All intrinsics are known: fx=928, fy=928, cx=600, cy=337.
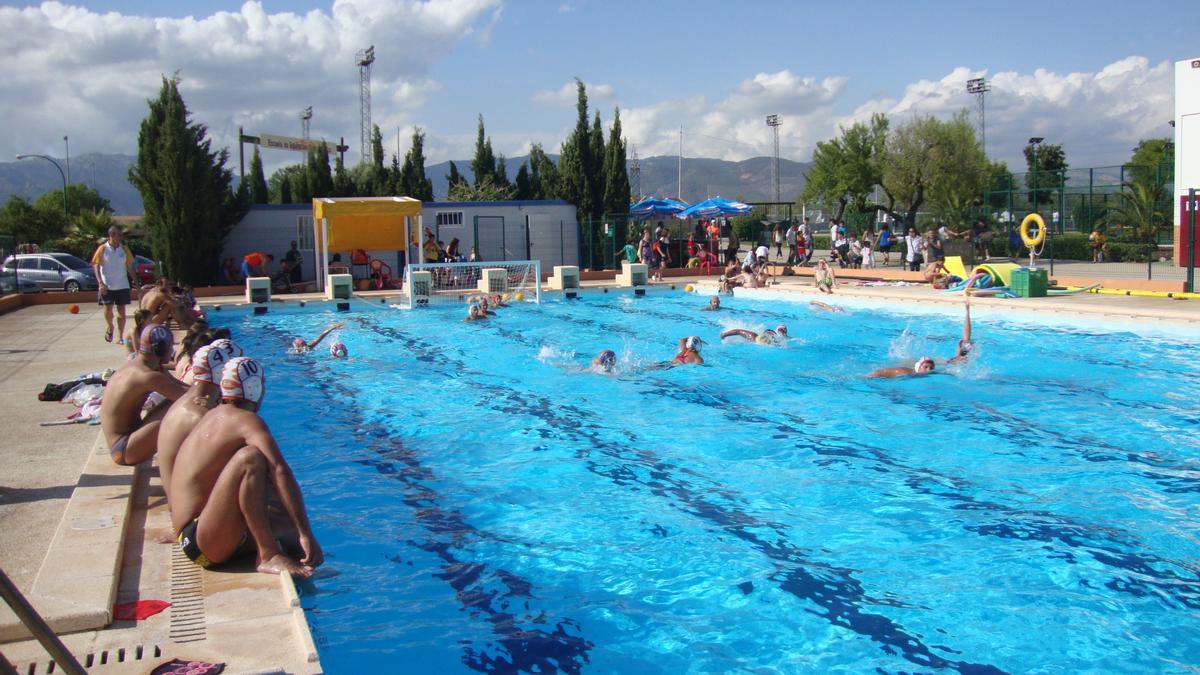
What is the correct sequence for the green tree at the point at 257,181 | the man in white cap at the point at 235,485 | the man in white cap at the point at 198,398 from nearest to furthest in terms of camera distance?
the man in white cap at the point at 235,485 < the man in white cap at the point at 198,398 < the green tree at the point at 257,181

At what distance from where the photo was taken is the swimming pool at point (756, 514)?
4.30 metres

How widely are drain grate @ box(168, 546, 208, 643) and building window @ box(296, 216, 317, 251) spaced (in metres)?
21.9

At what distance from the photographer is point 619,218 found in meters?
28.3

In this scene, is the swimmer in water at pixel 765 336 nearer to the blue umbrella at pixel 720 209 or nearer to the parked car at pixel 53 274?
the blue umbrella at pixel 720 209

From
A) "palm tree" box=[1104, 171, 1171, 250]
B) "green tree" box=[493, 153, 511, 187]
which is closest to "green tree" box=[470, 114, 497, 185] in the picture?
"green tree" box=[493, 153, 511, 187]

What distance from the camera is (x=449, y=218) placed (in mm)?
26828

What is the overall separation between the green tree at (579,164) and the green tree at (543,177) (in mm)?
921

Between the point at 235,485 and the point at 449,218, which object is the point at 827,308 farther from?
the point at 235,485

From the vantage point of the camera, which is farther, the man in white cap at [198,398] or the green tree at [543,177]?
the green tree at [543,177]

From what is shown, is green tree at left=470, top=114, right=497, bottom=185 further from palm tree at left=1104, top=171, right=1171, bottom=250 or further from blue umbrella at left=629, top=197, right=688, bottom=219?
palm tree at left=1104, top=171, right=1171, bottom=250

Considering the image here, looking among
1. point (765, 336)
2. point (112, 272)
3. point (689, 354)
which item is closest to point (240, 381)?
point (689, 354)

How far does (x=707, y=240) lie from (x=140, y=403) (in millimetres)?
23778

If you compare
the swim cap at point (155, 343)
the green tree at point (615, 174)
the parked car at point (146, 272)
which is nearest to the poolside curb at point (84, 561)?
the swim cap at point (155, 343)

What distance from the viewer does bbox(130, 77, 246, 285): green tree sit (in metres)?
22.5
